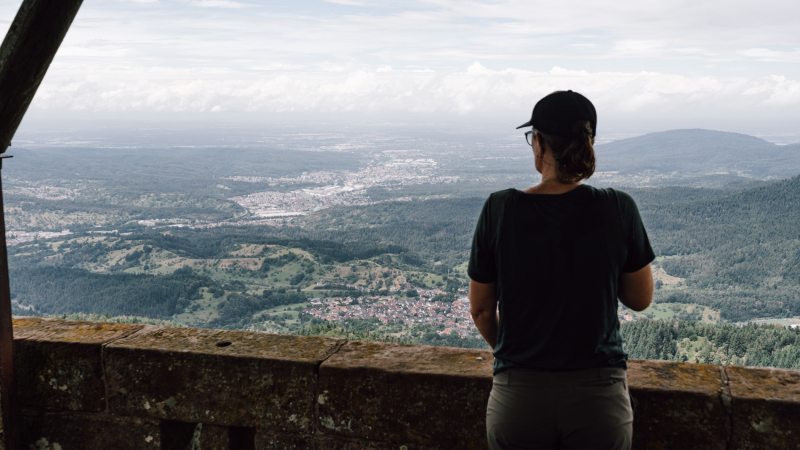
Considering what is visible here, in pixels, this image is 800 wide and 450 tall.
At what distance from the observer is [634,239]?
1.63 metres

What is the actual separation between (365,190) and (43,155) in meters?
107

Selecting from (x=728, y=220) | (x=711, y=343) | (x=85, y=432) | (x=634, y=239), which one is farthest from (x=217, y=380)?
(x=728, y=220)

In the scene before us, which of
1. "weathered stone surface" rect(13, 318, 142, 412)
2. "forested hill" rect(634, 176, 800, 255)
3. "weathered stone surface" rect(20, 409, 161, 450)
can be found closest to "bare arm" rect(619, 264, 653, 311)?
"weathered stone surface" rect(20, 409, 161, 450)

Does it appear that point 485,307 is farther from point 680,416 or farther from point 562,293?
point 680,416

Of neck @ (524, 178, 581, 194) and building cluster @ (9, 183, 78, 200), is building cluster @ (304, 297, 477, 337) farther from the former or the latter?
building cluster @ (9, 183, 78, 200)

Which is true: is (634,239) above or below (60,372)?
above

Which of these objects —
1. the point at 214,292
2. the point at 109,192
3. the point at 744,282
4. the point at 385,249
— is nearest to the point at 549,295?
the point at 214,292

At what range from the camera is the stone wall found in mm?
1980

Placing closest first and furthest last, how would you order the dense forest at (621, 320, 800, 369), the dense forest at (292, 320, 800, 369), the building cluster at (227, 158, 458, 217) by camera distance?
the dense forest at (292, 320, 800, 369), the dense forest at (621, 320, 800, 369), the building cluster at (227, 158, 458, 217)

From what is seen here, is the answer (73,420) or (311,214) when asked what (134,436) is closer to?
(73,420)

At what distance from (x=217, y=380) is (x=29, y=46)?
1.41 m

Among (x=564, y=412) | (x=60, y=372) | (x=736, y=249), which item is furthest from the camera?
(x=736, y=249)

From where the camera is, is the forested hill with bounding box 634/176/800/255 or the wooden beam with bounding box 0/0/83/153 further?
the forested hill with bounding box 634/176/800/255

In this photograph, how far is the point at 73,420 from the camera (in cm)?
247
